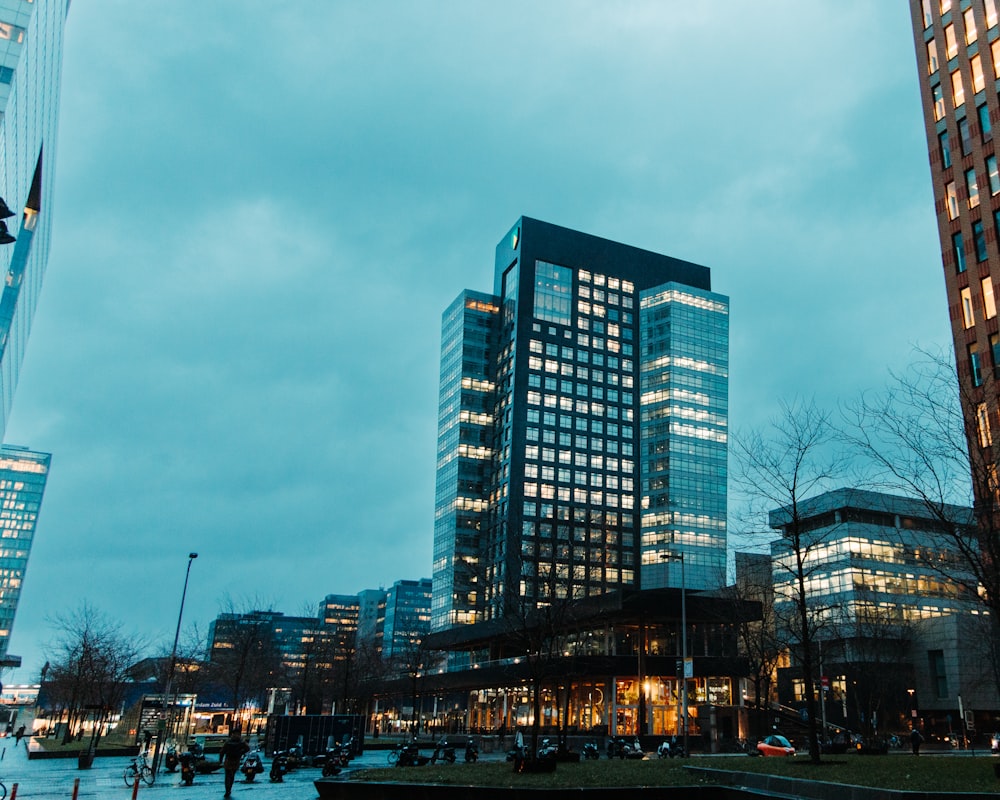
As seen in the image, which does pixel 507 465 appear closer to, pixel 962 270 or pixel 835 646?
pixel 835 646

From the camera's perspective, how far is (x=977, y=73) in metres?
51.7

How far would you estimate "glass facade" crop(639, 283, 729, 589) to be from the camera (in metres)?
150

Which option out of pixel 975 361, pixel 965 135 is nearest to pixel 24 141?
pixel 965 135

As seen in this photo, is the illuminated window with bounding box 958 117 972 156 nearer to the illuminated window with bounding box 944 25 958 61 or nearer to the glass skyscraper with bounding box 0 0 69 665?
the illuminated window with bounding box 944 25 958 61

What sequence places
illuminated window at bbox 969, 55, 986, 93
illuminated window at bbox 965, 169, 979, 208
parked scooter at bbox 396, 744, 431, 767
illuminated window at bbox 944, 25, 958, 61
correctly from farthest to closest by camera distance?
illuminated window at bbox 944, 25, 958, 61 → illuminated window at bbox 969, 55, 986, 93 → illuminated window at bbox 965, 169, 979, 208 → parked scooter at bbox 396, 744, 431, 767

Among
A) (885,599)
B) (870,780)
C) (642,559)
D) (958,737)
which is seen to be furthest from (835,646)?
(870,780)

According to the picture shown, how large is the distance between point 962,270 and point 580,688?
186ft

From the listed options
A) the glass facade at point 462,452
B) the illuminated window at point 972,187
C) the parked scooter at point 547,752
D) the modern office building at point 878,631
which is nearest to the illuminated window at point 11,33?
the parked scooter at point 547,752

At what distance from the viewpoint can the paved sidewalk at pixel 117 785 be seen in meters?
28.1

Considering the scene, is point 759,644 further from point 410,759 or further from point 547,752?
point 410,759

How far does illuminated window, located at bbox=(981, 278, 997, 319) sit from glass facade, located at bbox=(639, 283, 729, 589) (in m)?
100

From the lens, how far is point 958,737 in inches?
3369

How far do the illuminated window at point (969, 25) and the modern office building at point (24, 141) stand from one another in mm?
58455

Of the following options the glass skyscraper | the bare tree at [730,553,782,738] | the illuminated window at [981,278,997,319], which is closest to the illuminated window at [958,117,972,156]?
the illuminated window at [981,278,997,319]
